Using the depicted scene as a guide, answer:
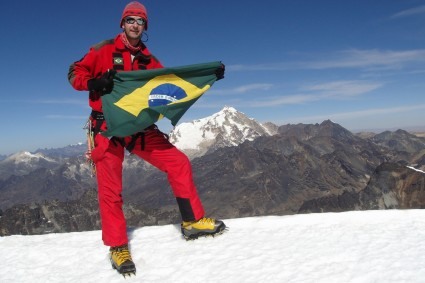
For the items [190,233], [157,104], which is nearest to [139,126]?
[157,104]

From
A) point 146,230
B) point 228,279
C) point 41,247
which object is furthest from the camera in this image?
point 146,230

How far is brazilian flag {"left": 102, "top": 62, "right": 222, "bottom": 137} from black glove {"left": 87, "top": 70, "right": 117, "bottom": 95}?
197 mm

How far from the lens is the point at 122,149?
915cm

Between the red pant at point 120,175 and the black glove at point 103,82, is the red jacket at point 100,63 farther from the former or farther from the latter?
the red pant at point 120,175

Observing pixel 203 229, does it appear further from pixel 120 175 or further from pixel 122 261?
pixel 120 175

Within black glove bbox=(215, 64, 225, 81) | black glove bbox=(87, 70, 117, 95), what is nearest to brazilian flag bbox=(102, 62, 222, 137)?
black glove bbox=(87, 70, 117, 95)

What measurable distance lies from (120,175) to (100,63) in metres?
2.54

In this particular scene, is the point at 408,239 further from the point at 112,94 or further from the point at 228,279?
the point at 112,94

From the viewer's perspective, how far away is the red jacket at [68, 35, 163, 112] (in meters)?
8.39

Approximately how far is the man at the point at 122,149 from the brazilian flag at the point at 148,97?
0.84ft

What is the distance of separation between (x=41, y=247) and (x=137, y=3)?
636 cm

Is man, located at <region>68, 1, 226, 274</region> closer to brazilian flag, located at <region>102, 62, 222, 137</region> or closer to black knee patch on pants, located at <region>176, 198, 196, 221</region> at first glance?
black knee patch on pants, located at <region>176, 198, 196, 221</region>

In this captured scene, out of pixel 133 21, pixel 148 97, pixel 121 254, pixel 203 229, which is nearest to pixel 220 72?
pixel 148 97

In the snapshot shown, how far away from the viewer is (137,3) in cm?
897
